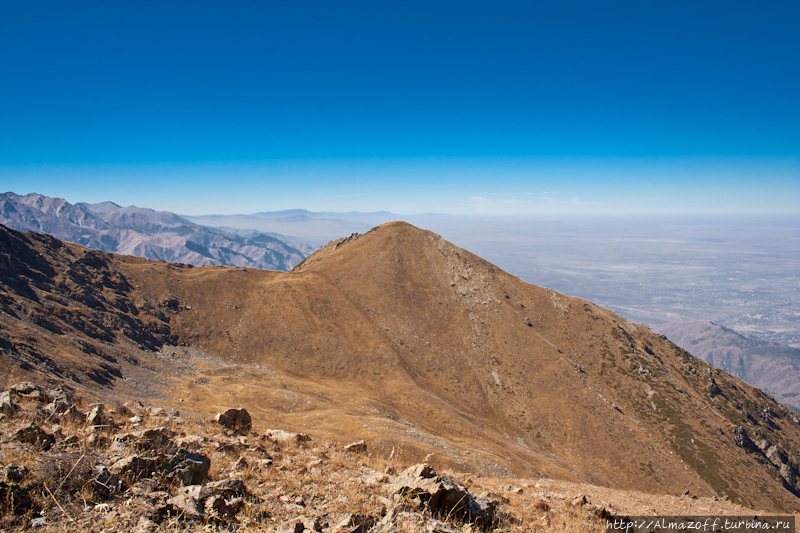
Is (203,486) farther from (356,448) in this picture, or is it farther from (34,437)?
(356,448)

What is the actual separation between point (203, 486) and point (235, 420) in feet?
33.5

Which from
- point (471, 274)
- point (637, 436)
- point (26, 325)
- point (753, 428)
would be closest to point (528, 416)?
point (637, 436)

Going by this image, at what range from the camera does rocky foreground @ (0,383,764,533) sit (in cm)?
816

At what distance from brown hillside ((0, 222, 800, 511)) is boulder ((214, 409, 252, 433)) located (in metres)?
22.2

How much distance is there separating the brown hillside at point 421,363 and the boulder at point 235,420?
22.2 metres

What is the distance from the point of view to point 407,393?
6316 cm

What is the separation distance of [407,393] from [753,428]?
83.6 m

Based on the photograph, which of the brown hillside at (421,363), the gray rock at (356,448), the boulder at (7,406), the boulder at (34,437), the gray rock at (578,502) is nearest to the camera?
the boulder at (34,437)

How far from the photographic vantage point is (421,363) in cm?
7425

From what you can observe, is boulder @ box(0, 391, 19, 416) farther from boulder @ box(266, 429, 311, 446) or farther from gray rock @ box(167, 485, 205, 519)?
boulder @ box(266, 429, 311, 446)

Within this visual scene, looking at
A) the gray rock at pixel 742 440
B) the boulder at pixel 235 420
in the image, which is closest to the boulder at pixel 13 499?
the boulder at pixel 235 420

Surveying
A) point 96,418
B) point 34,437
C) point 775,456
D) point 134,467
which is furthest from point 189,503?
point 775,456

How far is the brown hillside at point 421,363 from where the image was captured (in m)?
48.8

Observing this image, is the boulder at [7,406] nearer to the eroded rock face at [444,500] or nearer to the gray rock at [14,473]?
the gray rock at [14,473]
